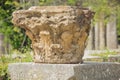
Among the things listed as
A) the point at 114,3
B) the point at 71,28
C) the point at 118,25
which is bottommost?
the point at 118,25

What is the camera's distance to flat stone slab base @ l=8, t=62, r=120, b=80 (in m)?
8.74

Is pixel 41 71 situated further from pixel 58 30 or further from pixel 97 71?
pixel 97 71

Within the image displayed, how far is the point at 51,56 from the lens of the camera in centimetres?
931

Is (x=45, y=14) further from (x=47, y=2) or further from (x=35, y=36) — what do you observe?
(x=47, y=2)

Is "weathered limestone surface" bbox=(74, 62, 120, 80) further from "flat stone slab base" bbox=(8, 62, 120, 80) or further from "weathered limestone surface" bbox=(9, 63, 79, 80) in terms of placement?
"weathered limestone surface" bbox=(9, 63, 79, 80)

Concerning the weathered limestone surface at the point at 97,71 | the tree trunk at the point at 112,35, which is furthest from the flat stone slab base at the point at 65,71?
the tree trunk at the point at 112,35

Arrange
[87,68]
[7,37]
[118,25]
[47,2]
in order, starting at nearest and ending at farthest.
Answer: [87,68], [47,2], [7,37], [118,25]

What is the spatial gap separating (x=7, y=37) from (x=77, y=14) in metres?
13.8

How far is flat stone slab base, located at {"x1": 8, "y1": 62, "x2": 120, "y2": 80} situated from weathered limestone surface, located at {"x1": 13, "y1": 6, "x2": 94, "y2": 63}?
1.08 ft

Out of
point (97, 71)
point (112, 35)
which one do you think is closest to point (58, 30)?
point (97, 71)

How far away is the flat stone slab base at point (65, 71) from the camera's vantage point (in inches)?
344

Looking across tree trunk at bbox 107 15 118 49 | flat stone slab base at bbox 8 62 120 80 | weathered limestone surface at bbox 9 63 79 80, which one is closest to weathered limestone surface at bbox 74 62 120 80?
flat stone slab base at bbox 8 62 120 80

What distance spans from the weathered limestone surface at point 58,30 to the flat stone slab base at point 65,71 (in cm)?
33

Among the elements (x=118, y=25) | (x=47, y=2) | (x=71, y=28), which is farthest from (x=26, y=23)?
(x=118, y=25)
